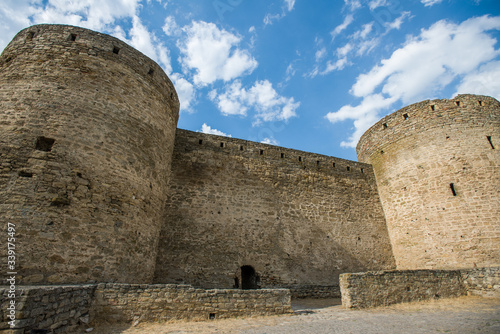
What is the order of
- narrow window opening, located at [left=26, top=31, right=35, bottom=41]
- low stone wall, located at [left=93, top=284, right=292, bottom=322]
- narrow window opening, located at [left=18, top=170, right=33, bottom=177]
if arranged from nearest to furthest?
low stone wall, located at [left=93, top=284, right=292, bottom=322] < narrow window opening, located at [left=18, top=170, right=33, bottom=177] < narrow window opening, located at [left=26, top=31, right=35, bottom=41]

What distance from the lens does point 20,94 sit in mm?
6188

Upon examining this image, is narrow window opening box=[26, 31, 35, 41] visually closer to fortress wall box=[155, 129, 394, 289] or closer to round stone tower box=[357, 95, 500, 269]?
fortress wall box=[155, 129, 394, 289]

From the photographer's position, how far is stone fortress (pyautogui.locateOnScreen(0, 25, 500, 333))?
213 inches

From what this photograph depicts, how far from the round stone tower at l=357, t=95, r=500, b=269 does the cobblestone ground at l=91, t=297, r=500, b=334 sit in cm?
330

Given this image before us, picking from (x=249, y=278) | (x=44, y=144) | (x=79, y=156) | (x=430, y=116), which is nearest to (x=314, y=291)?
(x=249, y=278)

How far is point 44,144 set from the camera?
5867mm

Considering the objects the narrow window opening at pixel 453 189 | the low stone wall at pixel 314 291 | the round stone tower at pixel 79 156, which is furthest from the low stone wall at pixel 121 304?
the narrow window opening at pixel 453 189

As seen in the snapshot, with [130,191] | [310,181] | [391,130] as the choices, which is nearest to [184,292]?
[130,191]

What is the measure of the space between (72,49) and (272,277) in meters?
9.24

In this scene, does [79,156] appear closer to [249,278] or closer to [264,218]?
[264,218]

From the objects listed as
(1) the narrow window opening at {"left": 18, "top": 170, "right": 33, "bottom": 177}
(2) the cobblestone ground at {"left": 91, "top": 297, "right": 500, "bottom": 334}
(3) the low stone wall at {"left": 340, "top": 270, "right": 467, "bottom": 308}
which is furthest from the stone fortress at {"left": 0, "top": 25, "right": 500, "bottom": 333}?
(2) the cobblestone ground at {"left": 91, "top": 297, "right": 500, "bottom": 334}

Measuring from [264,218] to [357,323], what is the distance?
5329 millimetres

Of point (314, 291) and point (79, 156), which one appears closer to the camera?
point (79, 156)

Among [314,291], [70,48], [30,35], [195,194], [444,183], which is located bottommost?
[314,291]
